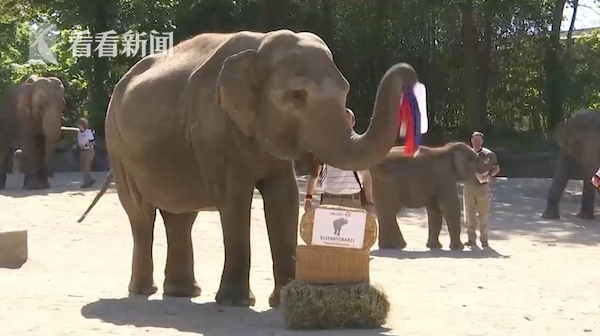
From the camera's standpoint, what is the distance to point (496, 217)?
59.0 feet

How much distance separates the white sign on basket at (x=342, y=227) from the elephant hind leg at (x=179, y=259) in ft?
7.95

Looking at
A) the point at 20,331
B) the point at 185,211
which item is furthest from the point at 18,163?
the point at 20,331

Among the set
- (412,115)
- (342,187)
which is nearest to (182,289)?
(342,187)

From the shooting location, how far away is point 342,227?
23.1 ft

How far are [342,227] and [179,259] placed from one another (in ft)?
8.65

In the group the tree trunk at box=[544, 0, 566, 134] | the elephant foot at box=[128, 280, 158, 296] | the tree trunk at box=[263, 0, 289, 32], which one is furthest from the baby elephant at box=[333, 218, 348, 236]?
the tree trunk at box=[544, 0, 566, 134]

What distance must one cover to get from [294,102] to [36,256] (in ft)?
18.1

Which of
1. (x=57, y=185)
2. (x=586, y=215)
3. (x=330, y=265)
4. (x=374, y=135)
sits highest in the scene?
(x=374, y=135)

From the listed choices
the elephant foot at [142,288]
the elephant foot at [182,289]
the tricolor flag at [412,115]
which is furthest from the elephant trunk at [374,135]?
the elephant foot at [142,288]

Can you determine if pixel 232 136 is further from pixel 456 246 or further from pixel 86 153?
pixel 86 153

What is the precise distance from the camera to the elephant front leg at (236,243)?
7.79 metres

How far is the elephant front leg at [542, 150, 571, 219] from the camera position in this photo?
61.3 feet

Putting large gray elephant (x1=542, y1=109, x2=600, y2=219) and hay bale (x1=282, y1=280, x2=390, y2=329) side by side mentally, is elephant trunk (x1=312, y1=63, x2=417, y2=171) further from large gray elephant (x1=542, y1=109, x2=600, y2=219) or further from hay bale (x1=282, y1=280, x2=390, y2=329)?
large gray elephant (x1=542, y1=109, x2=600, y2=219)

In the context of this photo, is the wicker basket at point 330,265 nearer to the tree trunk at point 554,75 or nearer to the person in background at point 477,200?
the person in background at point 477,200
